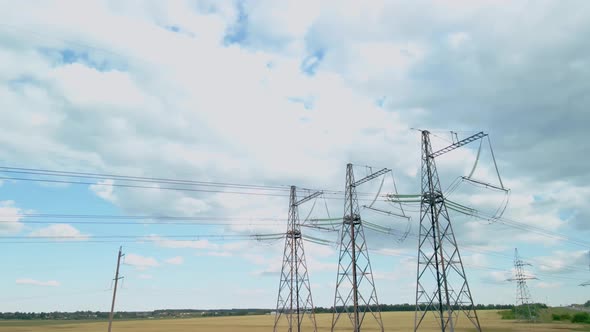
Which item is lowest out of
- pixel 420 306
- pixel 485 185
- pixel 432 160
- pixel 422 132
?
pixel 420 306

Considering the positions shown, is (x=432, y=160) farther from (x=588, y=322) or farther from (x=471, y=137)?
(x=588, y=322)

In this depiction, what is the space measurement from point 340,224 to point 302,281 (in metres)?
8.39

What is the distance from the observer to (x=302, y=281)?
166 ft

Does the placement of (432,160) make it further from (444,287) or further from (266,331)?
(266,331)

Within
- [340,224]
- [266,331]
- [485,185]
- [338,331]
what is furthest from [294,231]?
[266,331]

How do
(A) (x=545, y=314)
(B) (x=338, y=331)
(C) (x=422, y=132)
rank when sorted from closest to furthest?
(C) (x=422, y=132), (B) (x=338, y=331), (A) (x=545, y=314)

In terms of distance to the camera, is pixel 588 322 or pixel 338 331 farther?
pixel 588 322

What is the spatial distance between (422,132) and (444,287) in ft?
54.2

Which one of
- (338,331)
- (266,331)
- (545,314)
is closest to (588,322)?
(545,314)

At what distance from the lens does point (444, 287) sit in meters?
39.4

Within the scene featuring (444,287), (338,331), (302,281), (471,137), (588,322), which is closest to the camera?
(444,287)

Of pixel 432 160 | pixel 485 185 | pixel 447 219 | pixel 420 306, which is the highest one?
pixel 432 160

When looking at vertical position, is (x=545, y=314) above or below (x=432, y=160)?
below

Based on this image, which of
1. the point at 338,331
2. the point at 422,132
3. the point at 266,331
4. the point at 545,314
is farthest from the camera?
the point at 545,314
